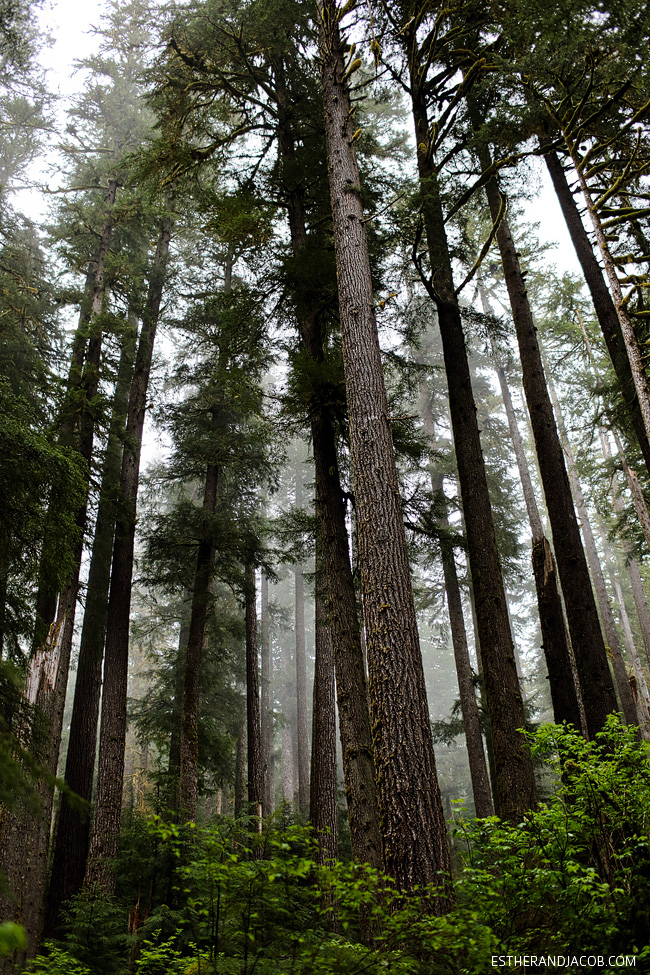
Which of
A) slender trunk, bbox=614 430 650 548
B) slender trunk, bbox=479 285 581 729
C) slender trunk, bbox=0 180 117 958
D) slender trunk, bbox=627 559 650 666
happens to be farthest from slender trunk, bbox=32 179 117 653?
slender trunk, bbox=627 559 650 666

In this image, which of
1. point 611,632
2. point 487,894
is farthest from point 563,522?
point 611,632

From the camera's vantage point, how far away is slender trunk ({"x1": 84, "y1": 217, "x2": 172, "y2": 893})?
883cm

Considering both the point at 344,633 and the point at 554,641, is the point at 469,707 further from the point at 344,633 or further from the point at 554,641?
the point at 344,633

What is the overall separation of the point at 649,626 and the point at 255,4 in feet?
61.1

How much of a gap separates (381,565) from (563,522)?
3.62 m

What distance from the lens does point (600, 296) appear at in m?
8.30

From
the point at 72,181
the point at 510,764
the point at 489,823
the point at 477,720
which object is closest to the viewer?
the point at 489,823

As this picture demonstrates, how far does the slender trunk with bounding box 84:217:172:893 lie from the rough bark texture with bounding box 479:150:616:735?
21.7 ft

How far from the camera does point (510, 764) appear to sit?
6066 mm

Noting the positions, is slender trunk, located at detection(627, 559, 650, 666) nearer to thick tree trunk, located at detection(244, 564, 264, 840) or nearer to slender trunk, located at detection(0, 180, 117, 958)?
thick tree trunk, located at detection(244, 564, 264, 840)

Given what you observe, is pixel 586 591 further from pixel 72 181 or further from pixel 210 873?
pixel 72 181

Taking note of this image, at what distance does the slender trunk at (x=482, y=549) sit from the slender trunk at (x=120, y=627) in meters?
5.42

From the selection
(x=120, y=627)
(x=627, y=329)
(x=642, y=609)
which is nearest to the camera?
(x=627, y=329)

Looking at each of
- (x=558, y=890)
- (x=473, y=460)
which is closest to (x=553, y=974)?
(x=558, y=890)
